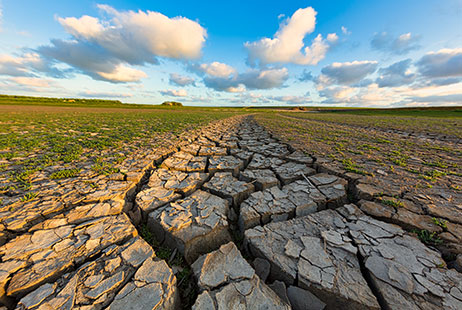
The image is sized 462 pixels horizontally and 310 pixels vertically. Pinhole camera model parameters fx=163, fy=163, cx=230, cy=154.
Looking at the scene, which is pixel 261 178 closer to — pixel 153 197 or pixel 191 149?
pixel 153 197

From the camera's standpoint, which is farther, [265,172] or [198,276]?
[265,172]

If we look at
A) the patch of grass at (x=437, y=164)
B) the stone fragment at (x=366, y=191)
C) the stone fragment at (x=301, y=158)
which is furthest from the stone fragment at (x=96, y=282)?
the patch of grass at (x=437, y=164)

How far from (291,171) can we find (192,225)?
6.29 feet

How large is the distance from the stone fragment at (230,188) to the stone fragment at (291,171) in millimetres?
606

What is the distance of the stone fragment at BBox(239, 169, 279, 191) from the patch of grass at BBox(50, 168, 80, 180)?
261cm

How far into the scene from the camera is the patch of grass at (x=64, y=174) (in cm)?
242

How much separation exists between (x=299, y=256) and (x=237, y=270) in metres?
0.52

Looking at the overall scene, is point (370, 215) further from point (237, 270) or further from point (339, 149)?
point (339, 149)

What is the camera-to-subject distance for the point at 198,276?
117 centimetres

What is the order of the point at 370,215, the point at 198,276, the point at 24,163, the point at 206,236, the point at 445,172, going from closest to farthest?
the point at 198,276 → the point at 206,236 → the point at 370,215 → the point at 445,172 → the point at 24,163

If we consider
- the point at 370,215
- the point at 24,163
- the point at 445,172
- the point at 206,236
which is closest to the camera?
the point at 206,236

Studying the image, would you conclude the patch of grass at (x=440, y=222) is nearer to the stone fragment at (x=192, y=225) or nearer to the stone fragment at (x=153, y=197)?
the stone fragment at (x=192, y=225)

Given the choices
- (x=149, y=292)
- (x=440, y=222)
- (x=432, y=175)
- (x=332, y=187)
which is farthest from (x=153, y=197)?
(x=432, y=175)

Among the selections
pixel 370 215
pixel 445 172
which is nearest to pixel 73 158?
pixel 370 215
